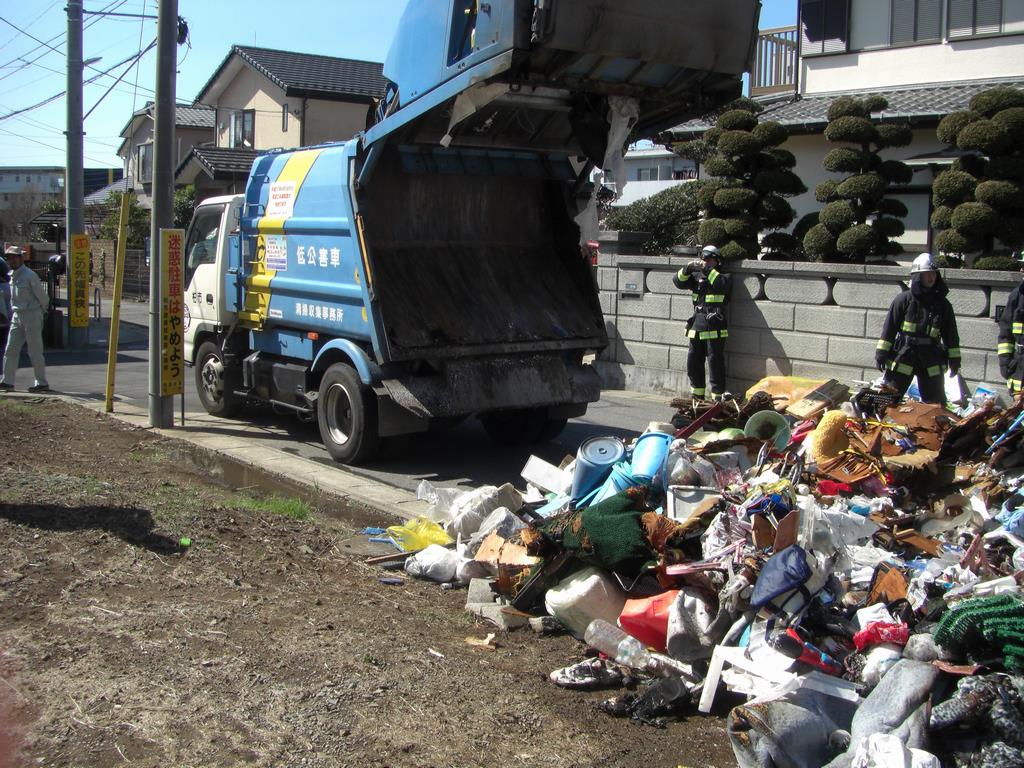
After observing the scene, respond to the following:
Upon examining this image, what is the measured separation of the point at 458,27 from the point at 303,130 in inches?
981

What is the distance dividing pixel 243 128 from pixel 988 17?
949 inches

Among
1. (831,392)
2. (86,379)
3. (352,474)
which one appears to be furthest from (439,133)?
(86,379)

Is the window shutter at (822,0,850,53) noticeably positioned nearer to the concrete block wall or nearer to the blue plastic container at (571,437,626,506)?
the concrete block wall

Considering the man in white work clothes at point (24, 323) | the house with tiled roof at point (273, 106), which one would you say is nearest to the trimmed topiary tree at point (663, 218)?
the man in white work clothes at point (24, 323)

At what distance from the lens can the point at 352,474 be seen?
8570 millimetres

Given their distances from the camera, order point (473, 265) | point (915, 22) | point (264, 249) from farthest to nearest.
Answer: point (915, 22)
point (264, 249)
point (473, 265)

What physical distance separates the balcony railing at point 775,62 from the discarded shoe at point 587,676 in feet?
54.1

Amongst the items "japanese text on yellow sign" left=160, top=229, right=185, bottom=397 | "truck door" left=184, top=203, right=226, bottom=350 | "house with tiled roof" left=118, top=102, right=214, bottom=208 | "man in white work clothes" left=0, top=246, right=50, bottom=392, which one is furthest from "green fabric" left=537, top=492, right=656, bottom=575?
"house with tiled roof" left=118, top=102, right=214, bottom=208

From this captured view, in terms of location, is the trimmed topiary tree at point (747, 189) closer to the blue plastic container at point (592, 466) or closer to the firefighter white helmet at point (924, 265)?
the firefighter white helmet at point (924, 265)

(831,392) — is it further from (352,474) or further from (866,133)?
(866,133)

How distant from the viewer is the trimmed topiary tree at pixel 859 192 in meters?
11.5

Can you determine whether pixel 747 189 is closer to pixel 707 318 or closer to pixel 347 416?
pixel 707 318

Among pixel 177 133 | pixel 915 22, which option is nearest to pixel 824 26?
pixel 915 22

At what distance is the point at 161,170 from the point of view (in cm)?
977
